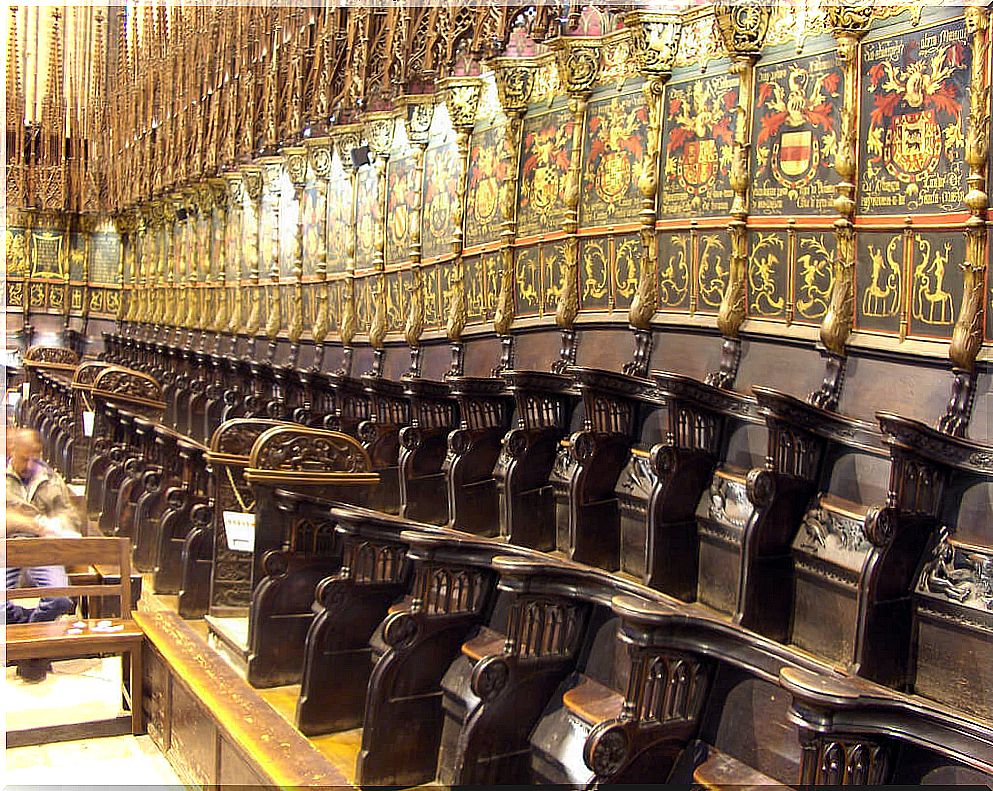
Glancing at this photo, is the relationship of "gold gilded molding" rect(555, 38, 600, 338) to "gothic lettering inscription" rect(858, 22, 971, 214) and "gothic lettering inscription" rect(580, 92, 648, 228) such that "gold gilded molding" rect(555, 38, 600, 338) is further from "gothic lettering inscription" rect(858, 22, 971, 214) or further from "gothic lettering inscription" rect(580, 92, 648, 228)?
"gothic lettering inscription" rect(858, 22, 971, 214)

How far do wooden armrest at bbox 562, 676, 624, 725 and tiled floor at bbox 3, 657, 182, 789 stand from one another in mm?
1313

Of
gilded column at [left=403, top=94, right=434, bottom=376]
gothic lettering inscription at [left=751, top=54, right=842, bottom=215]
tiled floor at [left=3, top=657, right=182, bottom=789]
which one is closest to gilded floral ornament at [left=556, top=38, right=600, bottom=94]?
gothic lettering inscription at [left=751, top=54, right=842, bottom=215]

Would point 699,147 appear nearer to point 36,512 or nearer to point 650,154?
point 650,154

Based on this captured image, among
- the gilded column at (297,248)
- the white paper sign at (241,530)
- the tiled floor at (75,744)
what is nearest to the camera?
the tiled floor at (75,744)

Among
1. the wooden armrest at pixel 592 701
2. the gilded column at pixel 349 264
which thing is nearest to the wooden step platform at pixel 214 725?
the wooden armrest at pixel 592 701

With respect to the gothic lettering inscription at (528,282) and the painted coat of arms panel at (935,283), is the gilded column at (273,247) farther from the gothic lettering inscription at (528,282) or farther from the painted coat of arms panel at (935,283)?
the painted coat of arms panel at (935,283)

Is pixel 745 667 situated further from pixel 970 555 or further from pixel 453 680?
pixel 453 680

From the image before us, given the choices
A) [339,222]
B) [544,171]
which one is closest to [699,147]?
[544,171]

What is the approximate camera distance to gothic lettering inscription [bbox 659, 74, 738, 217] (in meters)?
3.71

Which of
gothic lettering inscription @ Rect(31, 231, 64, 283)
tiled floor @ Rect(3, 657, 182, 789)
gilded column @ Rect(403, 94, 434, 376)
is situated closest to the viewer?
tiled floor @ Rect(3, 657, 182, 789)

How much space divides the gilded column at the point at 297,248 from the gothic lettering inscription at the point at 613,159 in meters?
3.80

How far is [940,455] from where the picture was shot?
235 centimetres

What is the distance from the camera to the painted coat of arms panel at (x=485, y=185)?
5102 millimetres

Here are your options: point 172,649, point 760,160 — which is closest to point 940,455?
point 760,160
